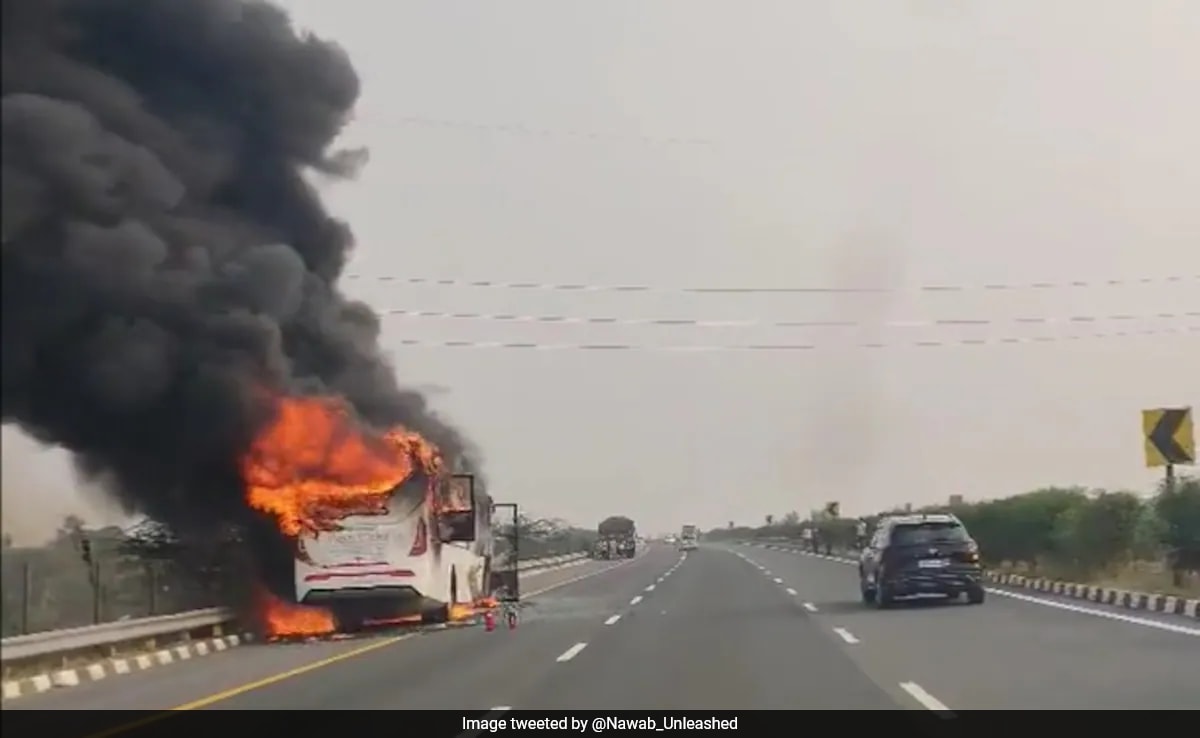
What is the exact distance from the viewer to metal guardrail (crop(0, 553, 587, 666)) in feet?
40.9

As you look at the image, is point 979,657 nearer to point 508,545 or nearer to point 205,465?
point 205,465

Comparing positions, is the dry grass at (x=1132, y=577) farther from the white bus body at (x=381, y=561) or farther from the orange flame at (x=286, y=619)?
the orange flame at (x=286, y=619)

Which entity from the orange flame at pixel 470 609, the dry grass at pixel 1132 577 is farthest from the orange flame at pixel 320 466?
the dry grass at pixel 1132 577

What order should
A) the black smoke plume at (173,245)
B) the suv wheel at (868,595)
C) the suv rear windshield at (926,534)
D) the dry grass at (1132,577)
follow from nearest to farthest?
the black smoke plume at (173,245) < the suv rear windshield at (926,534) < the suv wheel at (868,595) < the dry grass at (1132,577)

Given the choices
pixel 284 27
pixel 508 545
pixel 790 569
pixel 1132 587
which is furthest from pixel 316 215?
pixel 790 569

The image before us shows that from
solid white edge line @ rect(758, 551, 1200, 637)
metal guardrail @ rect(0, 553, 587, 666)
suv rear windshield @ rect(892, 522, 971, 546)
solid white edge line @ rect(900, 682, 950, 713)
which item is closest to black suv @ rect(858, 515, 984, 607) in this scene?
suv rear windshield @ rect(892, 522, 971, 546)

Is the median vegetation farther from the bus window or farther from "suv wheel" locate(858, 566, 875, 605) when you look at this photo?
the bus window

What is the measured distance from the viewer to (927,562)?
2917 cm

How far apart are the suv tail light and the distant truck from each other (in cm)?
5171

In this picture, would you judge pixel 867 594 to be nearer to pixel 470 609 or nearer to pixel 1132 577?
pixel 470 609

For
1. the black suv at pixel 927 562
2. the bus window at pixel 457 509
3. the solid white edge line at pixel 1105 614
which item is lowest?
the solid white edge line at pixel 1105 614

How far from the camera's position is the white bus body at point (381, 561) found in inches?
886
